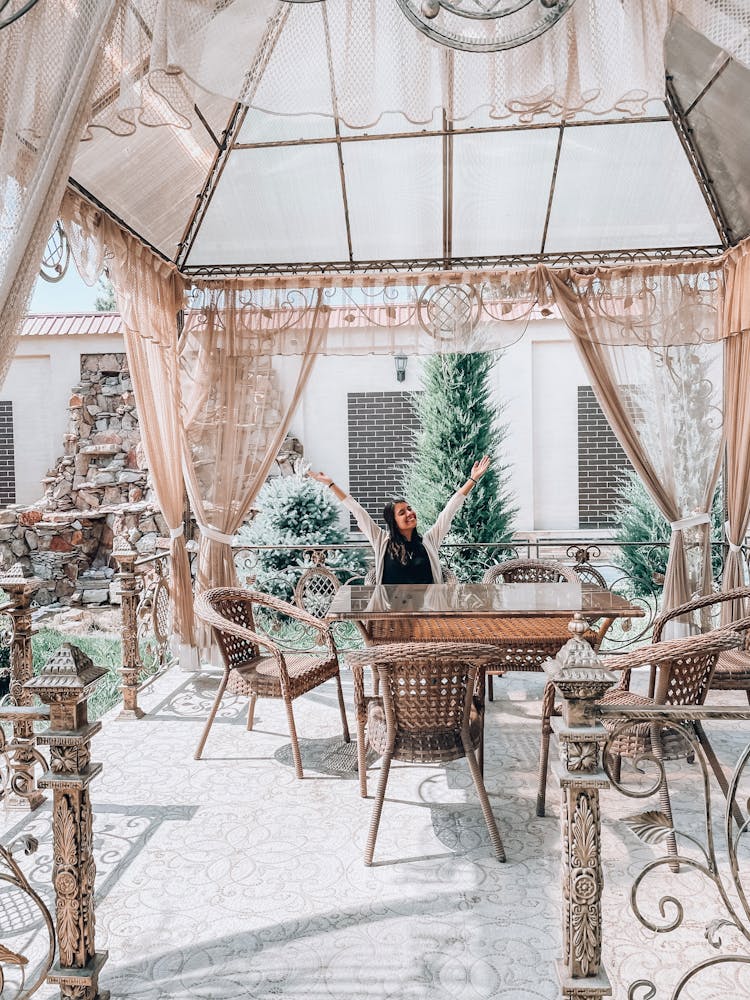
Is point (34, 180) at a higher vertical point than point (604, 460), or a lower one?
higher

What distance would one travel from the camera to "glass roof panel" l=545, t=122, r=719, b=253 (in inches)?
161

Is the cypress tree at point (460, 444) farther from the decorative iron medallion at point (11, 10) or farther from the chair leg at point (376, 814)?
the decorative iron medallion at point (11, 10)

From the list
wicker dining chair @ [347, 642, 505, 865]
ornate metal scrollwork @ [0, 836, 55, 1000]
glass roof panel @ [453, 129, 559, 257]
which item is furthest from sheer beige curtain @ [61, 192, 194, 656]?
wicker dining chair @ [347, 642, 505, 865]

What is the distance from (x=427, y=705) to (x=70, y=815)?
48.6 inches

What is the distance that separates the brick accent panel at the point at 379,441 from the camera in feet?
29.0

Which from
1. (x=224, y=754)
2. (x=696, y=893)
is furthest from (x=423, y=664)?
(x=224, y=754)

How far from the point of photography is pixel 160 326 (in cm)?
440

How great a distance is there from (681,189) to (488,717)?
331 centimetres

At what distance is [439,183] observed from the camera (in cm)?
434

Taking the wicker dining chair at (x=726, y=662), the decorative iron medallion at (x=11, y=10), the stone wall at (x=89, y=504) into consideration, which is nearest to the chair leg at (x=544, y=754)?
the wicker dining chair at (x=726, y=662)

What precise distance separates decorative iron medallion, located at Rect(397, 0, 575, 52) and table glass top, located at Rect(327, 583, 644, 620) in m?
2.13

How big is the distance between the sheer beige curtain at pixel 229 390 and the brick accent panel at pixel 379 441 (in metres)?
4.06

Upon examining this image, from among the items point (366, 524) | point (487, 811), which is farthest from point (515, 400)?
point (487, 811)

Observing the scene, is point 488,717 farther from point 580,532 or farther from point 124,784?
point 580,532
